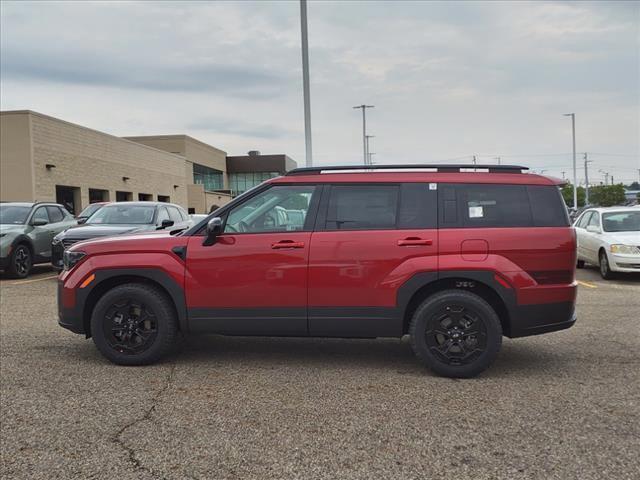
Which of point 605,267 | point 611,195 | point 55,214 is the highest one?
point 611,195

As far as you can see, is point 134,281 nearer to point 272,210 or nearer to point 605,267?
point 272,210

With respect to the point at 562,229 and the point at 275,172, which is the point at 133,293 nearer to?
the point at 562,229

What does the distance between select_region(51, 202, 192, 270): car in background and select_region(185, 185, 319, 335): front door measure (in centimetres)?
572

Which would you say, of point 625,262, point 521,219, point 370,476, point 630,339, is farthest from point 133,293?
point 625,262

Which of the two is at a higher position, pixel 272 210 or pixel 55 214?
pixel 55 214

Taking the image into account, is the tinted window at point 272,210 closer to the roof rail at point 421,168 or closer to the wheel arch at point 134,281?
the roof rail at point 421,168

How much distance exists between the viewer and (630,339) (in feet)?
20.8

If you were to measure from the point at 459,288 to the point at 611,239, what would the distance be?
8173 millimetres

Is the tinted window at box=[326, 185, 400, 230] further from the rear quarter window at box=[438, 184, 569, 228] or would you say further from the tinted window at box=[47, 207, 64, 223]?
the tinted window at box=[47, 207, 64, 223]

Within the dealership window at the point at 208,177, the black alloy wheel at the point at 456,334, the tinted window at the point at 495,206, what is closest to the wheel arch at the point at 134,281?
the black alloy wheel at the point at 456,334

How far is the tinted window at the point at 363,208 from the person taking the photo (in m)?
5.07

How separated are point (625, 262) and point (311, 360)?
8371 mm

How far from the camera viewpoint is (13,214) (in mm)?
13156

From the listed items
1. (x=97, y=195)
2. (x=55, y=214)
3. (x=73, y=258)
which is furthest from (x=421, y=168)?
(x=97, y=195)
